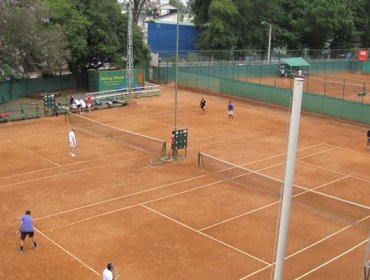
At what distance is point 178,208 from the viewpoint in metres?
19.7

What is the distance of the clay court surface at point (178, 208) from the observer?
15.2m

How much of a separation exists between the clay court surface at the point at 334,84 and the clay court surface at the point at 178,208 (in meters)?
21.0

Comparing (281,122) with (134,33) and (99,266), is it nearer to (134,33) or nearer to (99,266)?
(134,33)

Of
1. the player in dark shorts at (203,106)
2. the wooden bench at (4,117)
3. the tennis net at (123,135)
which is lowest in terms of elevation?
the tennis net at (123,135)

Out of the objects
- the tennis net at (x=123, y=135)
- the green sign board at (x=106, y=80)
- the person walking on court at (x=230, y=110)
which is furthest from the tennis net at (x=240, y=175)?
the green sign board at (x=106, y=80)

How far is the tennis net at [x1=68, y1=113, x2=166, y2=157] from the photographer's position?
28.7m

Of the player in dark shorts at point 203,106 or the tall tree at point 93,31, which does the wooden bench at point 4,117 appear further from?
the player in dark shorts at point 203,106

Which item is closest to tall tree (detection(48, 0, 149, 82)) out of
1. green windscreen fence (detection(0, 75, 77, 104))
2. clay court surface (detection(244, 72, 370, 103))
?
green windscreen fence (detection(0, 75, 77, 104))

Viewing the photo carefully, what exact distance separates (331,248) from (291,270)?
2468 mm

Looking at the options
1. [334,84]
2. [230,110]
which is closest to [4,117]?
[230,110]

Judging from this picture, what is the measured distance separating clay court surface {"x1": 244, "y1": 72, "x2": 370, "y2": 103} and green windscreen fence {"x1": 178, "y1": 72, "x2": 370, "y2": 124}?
6326mm

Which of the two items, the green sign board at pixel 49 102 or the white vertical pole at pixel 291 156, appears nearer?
the white vertical pole at pixel 291 156

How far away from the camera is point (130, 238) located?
55.1 feet

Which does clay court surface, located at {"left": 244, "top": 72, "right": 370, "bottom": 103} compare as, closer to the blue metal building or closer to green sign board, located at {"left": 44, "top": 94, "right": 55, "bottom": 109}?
the blue metal building
